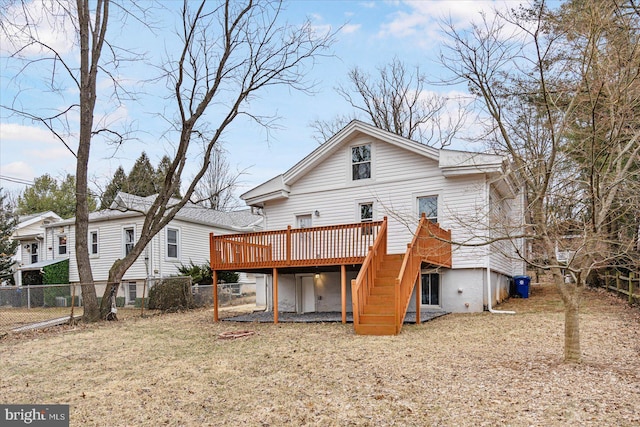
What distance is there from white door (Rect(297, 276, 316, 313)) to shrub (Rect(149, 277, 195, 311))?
4699 mm

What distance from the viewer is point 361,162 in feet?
49.6

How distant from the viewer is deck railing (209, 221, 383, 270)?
1223cm

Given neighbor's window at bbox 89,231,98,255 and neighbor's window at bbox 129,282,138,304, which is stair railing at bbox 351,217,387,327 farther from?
neighbor's window at bbox 89,231,98,255

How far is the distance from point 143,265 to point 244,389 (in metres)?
16.9

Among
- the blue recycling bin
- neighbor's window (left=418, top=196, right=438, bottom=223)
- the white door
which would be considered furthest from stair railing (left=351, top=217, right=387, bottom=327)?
the blue recycling bin

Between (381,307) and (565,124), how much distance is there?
5560 millimetres

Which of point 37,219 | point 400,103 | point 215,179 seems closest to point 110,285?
point 400,103

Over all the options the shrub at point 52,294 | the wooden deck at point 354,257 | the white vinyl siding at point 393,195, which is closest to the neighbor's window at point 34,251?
the shrub at point 52,294

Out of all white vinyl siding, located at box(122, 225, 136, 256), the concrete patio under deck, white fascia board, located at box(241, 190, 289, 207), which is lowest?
the concrete patio under deck

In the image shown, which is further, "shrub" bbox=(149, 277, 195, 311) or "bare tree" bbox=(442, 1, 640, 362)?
"shrub" bbox=(149, 277, 195, 311)

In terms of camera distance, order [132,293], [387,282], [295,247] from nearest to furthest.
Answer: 1. [387,282]
2. [295,247]
3. [132,293]

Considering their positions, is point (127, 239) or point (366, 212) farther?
point (127, 239)

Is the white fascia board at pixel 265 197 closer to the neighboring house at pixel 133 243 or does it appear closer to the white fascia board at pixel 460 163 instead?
the white fascia board at pixel 460 163

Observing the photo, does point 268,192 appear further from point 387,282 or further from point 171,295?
point 387,282
